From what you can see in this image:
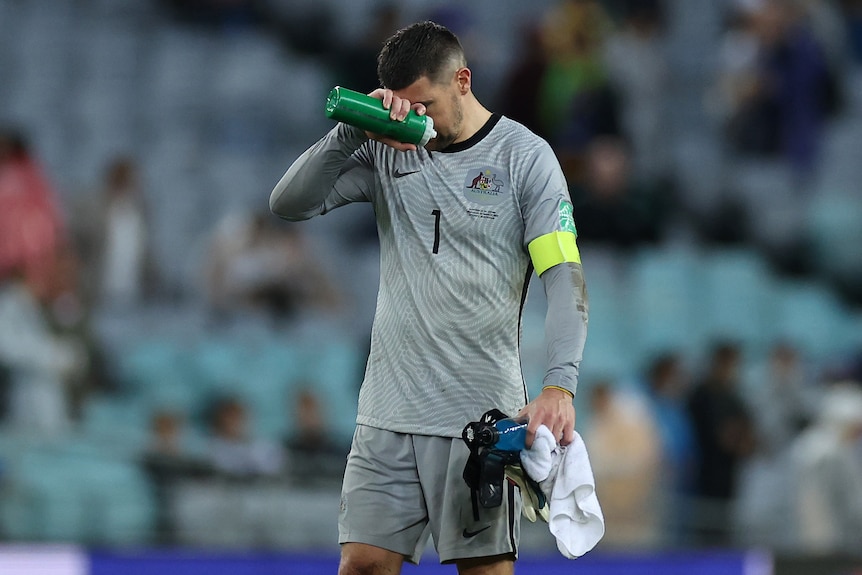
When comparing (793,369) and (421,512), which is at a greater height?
(793,369)

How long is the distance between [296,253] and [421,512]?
16.7 ft

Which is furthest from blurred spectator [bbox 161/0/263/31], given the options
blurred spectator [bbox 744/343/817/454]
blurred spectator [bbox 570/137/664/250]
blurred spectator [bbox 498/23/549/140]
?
blurred spectator [bbox 744/343/817/454]

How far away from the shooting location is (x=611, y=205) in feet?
29.6

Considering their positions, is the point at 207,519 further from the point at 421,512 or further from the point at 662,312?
the point at 662,312

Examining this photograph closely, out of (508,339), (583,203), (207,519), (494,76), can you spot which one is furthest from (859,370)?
Result: (508,339)

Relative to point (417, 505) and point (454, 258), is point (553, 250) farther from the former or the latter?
point (417, 505)

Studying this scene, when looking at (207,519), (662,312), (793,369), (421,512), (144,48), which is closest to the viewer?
(421,512)

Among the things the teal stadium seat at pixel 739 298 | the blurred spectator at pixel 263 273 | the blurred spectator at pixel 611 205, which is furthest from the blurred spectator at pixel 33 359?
the teal stadium seat at pixel 739 298

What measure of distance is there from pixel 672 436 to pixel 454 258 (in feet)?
14.2

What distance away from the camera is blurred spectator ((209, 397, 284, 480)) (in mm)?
6777

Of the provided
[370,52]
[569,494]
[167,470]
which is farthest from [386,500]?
[370,52]

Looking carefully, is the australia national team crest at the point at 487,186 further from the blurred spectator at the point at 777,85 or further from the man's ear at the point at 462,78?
the blurred spectator at the point at 777,85

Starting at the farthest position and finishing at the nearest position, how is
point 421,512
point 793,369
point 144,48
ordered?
point 144,48, point 793,369, point 421,512

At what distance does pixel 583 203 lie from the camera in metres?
8.91
